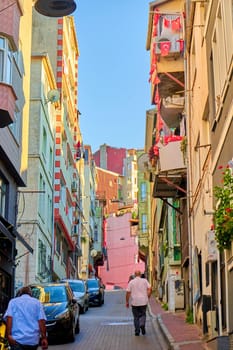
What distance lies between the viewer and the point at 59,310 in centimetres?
1669

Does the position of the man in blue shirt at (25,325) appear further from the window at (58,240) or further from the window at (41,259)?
the window at (58,240)

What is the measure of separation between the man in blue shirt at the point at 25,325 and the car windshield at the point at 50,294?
312 inches

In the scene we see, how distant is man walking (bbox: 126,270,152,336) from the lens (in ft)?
55.9

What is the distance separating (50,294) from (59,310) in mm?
1134

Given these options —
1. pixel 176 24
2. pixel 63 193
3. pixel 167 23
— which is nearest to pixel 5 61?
pixel 167 23

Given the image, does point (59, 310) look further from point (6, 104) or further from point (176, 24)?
point (176, 24)

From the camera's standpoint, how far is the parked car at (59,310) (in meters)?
16.4

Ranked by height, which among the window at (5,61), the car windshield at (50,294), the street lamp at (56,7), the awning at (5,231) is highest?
the window at (5,61)

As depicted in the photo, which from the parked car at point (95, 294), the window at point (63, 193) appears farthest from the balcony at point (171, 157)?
the window at point (63, 193)

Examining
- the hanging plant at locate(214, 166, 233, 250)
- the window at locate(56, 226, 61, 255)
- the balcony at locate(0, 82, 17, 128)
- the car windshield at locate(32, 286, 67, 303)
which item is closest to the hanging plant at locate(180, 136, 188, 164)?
the balcony at locate(0, 82, 17, 128)

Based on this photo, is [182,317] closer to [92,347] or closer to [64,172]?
[92,347]

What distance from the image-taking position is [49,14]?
11562mm

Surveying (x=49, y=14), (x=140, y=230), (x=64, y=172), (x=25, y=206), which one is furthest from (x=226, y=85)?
(x=140, y=230)

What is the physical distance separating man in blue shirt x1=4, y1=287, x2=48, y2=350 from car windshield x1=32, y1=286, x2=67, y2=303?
7924mm
